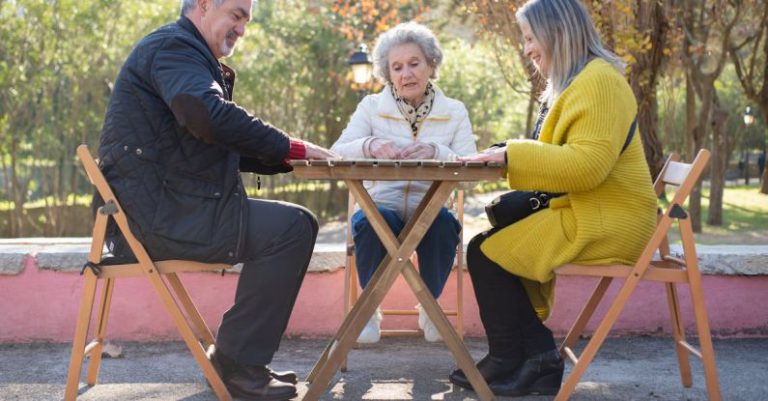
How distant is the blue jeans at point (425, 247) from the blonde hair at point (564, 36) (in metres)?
0.97

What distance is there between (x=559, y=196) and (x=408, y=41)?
4.08 feet

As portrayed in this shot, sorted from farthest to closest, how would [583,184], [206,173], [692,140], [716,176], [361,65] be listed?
1. [716,176]
2. [692,140]
3. [361,65]
4. [206,173]
5. [583,184]

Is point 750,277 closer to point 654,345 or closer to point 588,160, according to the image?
point 654,345

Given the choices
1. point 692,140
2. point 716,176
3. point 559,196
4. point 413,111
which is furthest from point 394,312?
point 716,176

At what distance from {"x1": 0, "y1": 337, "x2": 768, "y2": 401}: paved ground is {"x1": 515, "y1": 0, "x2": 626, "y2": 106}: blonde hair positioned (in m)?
1.22

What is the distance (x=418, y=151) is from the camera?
402cm

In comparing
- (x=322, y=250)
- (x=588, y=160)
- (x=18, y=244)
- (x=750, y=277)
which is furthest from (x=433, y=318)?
(x=18, y=244)

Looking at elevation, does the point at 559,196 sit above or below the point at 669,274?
above

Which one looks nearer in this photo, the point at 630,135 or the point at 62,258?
the point at 630,135

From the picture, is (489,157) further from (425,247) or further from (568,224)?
(425,247)

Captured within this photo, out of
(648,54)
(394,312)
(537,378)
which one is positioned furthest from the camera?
(648,54)

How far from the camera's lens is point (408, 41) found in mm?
4379

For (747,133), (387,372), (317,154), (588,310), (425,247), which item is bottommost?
(747,133)

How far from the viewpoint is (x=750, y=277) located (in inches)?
183
